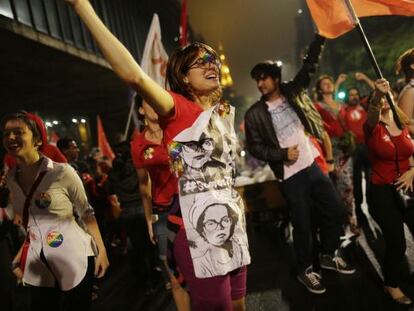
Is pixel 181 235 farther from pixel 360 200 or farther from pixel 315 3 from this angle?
pixel 360 200

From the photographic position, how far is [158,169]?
344 cm

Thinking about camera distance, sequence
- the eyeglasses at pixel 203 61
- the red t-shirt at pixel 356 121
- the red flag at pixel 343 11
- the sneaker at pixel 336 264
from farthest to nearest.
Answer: the red t-shirt at pixel 356 121 → the sneaker at pixel 336 264 → the red flag at pixel 343 11 → the eyeglasses at pixel 203 61

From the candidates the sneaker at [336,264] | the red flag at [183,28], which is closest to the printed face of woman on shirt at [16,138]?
the red flag at [183,28]

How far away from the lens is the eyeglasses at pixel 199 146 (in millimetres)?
1837

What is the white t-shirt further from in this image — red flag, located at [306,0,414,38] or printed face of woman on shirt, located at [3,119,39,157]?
red flag, located at [306,0,414,38]

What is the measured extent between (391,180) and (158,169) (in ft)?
7.48

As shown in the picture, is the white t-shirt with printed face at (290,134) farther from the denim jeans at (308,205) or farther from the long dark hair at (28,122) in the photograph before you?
the long dark hair at (28,122)

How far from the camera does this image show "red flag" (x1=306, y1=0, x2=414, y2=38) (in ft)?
9.80

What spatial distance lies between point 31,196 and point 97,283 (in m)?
3.09

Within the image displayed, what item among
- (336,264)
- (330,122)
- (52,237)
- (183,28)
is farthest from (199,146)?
(183,28)

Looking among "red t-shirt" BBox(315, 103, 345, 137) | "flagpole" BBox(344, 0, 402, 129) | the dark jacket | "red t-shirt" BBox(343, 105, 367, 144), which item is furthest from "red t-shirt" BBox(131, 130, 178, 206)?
"red t-shirt" BBox(343, 105, 367, 144)

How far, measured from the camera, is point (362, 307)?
11.1 ft

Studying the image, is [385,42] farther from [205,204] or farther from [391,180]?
[205,204]

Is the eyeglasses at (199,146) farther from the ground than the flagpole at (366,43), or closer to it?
closer to it
